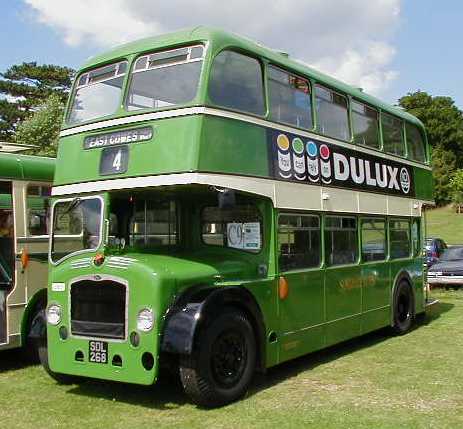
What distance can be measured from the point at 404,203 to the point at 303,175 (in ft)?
13.5

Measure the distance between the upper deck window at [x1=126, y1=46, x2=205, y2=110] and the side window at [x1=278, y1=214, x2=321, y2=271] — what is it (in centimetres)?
201

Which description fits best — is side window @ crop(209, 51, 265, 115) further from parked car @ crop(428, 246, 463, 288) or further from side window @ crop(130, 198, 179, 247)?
parked car @ crop(428, 246, 463, 288)

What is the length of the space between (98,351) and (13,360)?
3.25 meters

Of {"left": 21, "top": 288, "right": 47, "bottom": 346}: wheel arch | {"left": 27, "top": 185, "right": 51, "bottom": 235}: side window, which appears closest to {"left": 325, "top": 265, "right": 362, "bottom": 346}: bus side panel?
{"left": 21, "top": 288, "right": 47, "bottom": 346}: wheel arch

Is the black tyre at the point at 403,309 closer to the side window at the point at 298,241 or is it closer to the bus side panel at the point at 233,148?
the side window at the point at 298,241

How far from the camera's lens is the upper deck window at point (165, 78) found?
7.11m

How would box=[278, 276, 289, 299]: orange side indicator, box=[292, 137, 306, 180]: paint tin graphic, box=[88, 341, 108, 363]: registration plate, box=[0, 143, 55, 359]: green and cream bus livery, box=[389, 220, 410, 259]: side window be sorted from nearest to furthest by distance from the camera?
box=[88, 341, 108, 363]: registration plate, box=[278, 276, 289, 299]: orange side indicator, box=[292, 137, 306, 180]: paint tin graphic, box=[0, 143, 55, 359]: green and cream bus livery, box=[389, 220, 410, 259]: side window

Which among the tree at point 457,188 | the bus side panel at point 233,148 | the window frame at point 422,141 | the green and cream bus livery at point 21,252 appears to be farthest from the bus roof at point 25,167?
the tree at point 457,188

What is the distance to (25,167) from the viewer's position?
9102mm

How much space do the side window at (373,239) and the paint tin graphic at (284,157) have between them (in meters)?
2.59

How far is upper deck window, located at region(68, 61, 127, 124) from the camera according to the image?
7.70 m

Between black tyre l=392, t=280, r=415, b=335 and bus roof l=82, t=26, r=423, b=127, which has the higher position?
bus roof l=82, t=26, r=423, b=127

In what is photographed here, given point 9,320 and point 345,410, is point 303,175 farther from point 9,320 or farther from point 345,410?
point 9,320

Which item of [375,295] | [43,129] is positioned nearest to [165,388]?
[375,295]
